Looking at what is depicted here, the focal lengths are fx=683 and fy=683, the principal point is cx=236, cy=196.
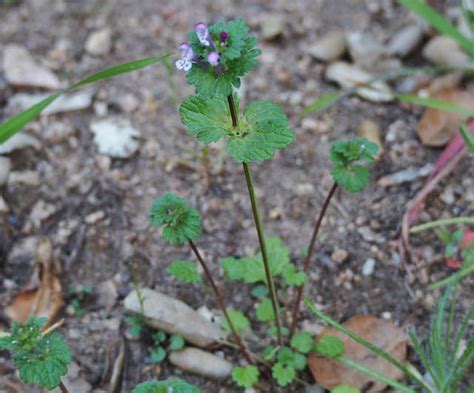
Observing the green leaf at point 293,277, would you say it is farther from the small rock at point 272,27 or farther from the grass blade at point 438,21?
the small rock at point 272,27

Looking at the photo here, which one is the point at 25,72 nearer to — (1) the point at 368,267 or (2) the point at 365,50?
(2) the point at 365,50

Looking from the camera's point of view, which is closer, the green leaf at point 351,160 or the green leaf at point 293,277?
the green leaf at point 351,160

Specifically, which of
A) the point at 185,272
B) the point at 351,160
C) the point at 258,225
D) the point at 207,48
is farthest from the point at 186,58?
the point at 185,272

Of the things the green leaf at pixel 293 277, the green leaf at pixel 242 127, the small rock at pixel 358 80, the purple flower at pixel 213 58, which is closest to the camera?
the purple flower at pixel 213 58

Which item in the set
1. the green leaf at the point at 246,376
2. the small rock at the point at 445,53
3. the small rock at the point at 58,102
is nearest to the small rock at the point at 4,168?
the small rock at the point at 58,102

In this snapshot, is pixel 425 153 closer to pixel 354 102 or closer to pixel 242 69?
pixel 354 102

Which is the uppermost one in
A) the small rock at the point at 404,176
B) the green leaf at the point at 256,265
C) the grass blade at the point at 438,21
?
the grass blade at the point at 438,21

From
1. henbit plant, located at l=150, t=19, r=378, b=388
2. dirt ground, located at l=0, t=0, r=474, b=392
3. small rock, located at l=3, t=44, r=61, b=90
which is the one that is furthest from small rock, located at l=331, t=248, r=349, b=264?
small rock, located at l=3, t=44, r=61, b=90

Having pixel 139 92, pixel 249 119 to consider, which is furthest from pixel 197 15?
pixel 249 119
